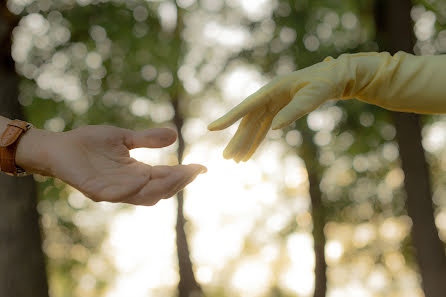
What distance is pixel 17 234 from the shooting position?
4531 millimetres

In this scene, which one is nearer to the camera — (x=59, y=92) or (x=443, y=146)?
(x=59, y=92)

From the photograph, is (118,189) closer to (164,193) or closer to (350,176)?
(164,193)

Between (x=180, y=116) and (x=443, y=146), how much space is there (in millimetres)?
6313

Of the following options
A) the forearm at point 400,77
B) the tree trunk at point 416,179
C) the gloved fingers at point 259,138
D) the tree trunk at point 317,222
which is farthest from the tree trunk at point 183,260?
the forearm at point 400,77

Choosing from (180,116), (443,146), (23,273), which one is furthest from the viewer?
(443,146)

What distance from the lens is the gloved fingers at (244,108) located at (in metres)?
2.33

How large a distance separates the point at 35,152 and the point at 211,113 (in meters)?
7.83

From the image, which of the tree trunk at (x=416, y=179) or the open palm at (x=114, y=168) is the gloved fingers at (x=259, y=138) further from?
the tree trunk at (x=416, y=179)

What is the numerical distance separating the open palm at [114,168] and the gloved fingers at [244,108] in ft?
0.77

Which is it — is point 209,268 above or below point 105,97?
below

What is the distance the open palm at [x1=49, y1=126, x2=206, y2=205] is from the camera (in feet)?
6.99

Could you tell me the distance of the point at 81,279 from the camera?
47.8 ft

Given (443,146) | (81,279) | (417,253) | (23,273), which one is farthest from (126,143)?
(81,279)

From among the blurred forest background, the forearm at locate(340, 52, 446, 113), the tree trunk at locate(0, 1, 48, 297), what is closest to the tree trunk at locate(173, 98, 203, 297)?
the blurred forest background
